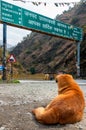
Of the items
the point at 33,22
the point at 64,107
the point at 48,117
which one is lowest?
the point at 48,117

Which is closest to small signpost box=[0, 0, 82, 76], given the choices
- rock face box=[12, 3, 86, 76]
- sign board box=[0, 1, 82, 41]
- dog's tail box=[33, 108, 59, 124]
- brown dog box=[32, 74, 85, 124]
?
sign board box=[0, 1, 82, 41]

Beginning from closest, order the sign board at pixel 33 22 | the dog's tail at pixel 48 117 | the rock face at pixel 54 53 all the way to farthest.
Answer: the dog's tail at pixel 48 117, the sign board at pixel 33 22, the rock face at pixel 54 53

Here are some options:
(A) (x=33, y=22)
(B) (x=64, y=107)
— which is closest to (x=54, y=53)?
(A) (x=33, y=22)

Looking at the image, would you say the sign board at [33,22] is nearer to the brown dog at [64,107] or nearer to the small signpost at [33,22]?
the small signpost at [33,22]

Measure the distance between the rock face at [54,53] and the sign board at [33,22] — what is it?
7458 millimetres

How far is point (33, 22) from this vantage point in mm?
34375

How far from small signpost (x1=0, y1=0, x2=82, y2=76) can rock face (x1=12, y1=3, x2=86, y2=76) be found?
7.46 meters

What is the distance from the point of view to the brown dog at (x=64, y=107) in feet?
27.0

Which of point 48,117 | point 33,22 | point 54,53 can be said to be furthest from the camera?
point 54,53

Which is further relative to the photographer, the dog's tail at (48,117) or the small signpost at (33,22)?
the small signpost at (33,22)

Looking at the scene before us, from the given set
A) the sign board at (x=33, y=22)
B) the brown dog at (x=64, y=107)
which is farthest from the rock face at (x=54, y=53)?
the brown dog at (x=64, y=107)

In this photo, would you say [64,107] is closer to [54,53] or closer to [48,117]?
[48,117]

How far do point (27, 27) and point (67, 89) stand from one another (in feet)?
81.4

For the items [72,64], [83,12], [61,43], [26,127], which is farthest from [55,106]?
[83,12]
